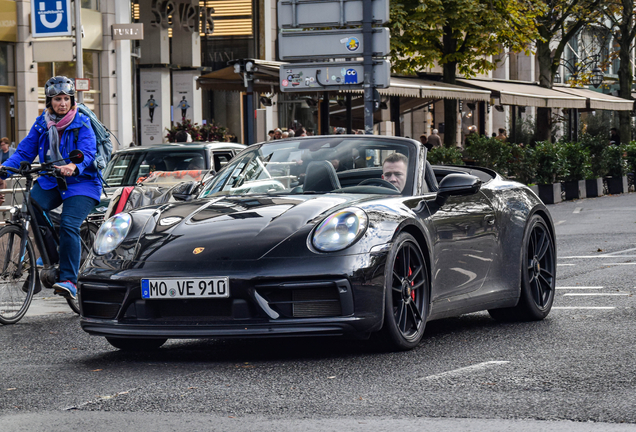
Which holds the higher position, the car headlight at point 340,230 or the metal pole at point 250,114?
the metal pole at point 250,114

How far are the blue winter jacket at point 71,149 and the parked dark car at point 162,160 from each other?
4.21m

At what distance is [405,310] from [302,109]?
31462 mm

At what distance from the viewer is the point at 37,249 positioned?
8430mm

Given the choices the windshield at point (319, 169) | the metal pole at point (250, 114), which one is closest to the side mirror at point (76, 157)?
the windshield at point (319, 169)

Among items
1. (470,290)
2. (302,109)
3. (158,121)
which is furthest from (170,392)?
(302,109)

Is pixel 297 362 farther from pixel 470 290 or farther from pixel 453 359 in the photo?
pixel 470 290

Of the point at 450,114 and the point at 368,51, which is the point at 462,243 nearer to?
the point at 368,51

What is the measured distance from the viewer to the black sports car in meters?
5.71

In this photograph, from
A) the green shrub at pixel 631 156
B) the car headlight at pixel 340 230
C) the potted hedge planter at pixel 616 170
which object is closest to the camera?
the car headlight at pixel 340 230

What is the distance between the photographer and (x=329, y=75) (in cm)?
1730

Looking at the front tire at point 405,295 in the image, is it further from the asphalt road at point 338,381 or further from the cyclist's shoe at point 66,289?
the cyclist's shoe at point 66,289

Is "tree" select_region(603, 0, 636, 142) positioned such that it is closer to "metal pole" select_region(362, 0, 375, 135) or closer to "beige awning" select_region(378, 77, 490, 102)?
"beige awning" select_region(378, 77, 490, 102)

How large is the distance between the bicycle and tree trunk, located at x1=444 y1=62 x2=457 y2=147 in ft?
68.7

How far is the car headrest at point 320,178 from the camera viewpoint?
6.72 meters
